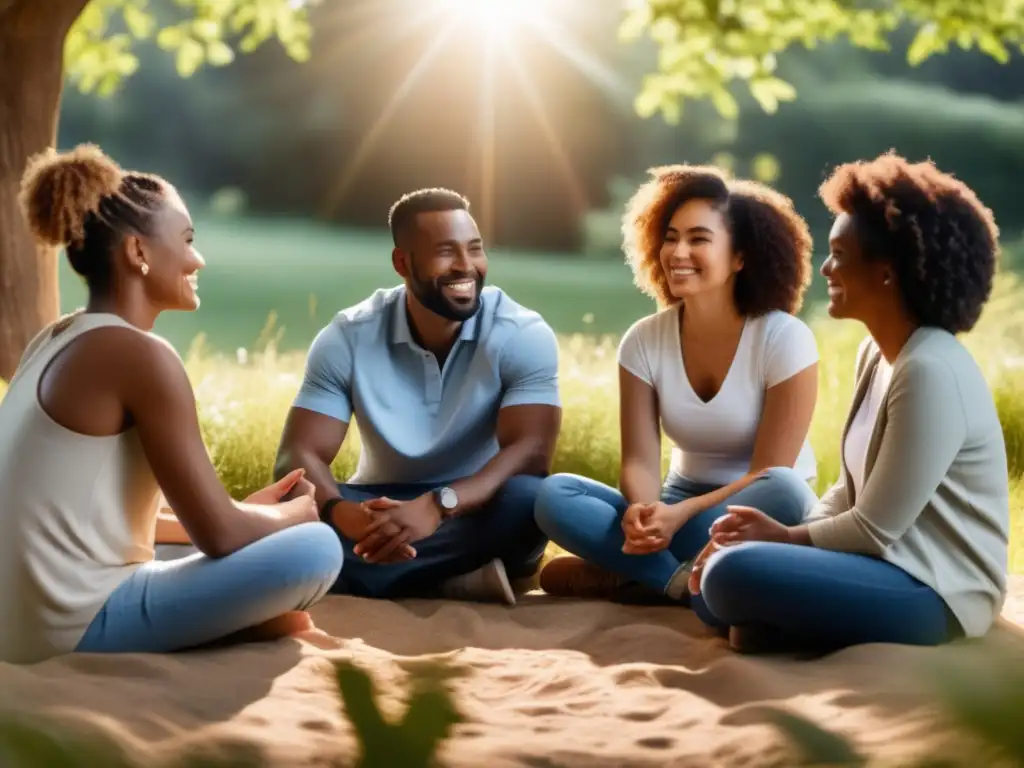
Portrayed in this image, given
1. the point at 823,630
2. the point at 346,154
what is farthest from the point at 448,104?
the point at 823,630

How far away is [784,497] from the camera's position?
3850mm

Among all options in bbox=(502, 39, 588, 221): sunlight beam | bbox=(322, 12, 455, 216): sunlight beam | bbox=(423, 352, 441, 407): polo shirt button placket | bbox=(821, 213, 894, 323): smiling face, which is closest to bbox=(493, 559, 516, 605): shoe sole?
bbox=(423, 352, 441, 407): polo shirt button placket

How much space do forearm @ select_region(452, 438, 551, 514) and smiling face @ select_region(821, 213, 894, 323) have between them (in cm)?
130

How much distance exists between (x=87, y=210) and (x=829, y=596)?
6.56ft

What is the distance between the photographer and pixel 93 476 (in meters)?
3.06

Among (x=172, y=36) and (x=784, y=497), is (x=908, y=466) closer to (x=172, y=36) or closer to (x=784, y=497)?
(x=784, y=497)

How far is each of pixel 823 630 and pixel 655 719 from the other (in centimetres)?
61

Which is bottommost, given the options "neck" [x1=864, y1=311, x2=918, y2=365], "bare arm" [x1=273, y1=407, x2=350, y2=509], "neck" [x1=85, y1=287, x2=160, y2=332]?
"bare arm" [x1=273, y1=407, x2=350, y2=509]

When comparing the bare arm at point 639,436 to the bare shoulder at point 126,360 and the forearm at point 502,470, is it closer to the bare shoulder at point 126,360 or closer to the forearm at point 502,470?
the forearm at point 502,470

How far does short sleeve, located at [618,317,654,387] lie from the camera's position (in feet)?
14.0

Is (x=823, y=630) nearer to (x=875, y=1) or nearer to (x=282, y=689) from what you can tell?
(x=282, y=689)

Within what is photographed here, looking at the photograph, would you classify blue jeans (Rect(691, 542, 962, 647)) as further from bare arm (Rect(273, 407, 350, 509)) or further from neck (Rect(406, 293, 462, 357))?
bare arm (Rect(273, 407, 350, 509))

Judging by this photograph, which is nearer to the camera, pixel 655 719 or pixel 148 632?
pixel 655 719

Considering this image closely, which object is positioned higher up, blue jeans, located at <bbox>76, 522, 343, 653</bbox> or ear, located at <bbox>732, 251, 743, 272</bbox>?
ear, located at <bbox>732, 251, 743, 272</bbox>
